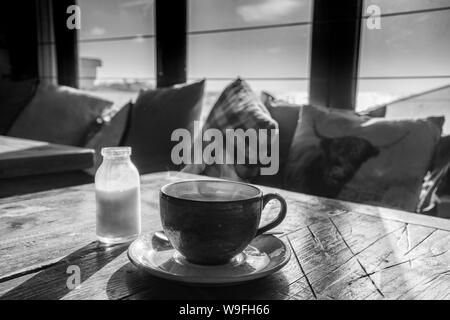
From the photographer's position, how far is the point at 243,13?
8.51 feet

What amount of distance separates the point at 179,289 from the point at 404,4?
1.99 metres

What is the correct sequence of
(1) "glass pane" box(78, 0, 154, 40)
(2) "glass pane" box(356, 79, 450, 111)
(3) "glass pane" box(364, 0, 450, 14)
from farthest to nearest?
1. (1) "glass pane" box(78, 0, 154, 40)
2. (2) "glass pane" box(356, 79, 450, 111)
3. (3) "glass pane" box(364, 0, 450, 14)

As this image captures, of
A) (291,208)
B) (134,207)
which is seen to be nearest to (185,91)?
(291,208)

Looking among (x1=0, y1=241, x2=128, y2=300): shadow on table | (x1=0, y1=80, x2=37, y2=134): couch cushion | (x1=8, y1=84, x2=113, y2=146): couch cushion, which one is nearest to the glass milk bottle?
(x1=0, y1=241, x2=128, y2=300): shadow on table

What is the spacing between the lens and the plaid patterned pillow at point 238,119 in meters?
1.62

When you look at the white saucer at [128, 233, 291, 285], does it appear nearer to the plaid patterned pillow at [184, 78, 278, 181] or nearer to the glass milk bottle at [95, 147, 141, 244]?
the glass milk bottle at [95, 147, 141, 244]

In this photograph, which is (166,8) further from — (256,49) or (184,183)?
(184,183)

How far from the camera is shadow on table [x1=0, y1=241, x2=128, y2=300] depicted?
1.44 feet

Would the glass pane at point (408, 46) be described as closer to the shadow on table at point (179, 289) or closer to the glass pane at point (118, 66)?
the glass pane at point (118, 66)

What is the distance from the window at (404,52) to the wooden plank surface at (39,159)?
142 cm

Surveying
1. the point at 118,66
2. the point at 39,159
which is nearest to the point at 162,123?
the point at 39,159

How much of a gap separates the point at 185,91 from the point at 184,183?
1690mm

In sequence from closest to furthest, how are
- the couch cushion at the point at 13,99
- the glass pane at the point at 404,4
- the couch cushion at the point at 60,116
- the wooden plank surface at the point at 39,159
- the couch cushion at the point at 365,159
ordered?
the wooden plank surface at the point at 39,159, the couch cushion at the point at 365,159, the glass pane at the point at 404,4, the couch cushion at the point at 60,116, the couch cushion at the point at 13,99

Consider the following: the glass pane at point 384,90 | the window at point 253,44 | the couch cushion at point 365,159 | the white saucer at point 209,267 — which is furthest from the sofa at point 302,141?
the white saucer at point 209,267
